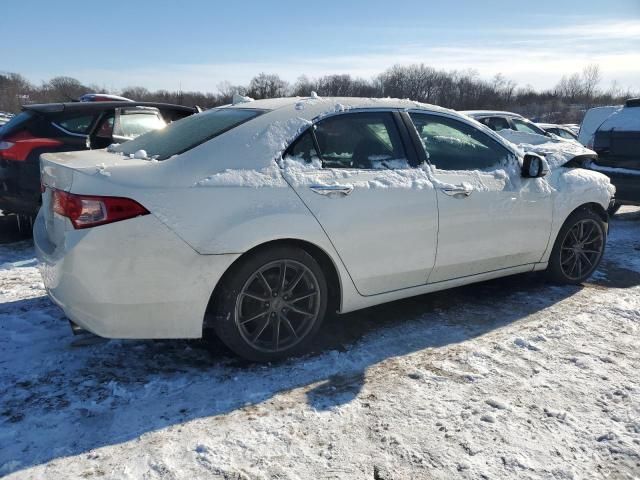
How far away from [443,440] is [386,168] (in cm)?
179

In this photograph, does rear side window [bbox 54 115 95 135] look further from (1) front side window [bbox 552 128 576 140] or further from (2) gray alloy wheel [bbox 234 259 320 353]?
(1) front side window [bbox 552 128 576 140]

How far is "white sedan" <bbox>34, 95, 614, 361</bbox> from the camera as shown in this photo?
2.79m

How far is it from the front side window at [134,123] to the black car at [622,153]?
6293 mm

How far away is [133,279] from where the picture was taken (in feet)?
9.14

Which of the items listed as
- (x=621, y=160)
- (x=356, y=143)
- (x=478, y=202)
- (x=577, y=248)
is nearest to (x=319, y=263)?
(x=356, y=143)

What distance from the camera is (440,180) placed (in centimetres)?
372

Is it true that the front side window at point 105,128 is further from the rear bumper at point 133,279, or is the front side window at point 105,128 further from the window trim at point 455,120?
the window trim at point 455,120

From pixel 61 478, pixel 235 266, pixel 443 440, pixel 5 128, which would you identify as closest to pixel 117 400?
pixel 61 478

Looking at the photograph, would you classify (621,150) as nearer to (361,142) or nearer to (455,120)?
(455,120)

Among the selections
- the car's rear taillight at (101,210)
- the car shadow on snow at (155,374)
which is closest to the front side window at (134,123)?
the car shadow on snow at (155,374)

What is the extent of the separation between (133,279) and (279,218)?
869 mm

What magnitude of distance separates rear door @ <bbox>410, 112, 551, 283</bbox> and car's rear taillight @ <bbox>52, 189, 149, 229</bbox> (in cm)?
206

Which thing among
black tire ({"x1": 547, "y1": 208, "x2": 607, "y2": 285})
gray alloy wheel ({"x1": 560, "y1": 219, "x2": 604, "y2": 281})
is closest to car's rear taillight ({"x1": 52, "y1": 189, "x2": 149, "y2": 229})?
black tire ({"x1": 547, "y1": 208, "x2": 607, "y2": 285})

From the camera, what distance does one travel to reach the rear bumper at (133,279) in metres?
2.73
